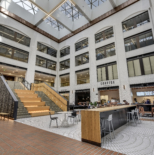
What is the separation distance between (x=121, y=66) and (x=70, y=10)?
13.8 m

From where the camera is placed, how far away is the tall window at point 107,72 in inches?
575

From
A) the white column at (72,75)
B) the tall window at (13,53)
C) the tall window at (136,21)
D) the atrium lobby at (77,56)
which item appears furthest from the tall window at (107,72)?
the tall window at (13,53)

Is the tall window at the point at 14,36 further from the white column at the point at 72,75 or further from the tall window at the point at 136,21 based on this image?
the tall window at the point at 136,21

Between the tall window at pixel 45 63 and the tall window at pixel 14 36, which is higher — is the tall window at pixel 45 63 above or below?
below

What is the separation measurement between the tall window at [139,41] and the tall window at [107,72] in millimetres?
2908

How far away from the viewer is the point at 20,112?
28.1 feet

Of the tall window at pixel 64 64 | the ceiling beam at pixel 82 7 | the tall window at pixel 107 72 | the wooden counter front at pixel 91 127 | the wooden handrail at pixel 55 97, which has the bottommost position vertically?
the wooden counter front at pixel 91 127

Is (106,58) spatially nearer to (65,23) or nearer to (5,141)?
(65,23)

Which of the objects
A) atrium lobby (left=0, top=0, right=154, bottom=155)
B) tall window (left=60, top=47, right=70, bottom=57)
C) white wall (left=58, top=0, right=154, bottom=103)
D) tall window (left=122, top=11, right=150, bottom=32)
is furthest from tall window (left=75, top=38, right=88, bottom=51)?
tall window (left=122, top=11, right=150, bottom=32)

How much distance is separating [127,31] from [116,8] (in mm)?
4076

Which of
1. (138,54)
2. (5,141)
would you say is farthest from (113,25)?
(5,141)

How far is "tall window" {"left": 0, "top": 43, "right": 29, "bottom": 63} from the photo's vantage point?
50.7ft

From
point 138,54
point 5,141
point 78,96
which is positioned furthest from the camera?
point 78,96

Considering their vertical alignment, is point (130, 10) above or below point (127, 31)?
above
